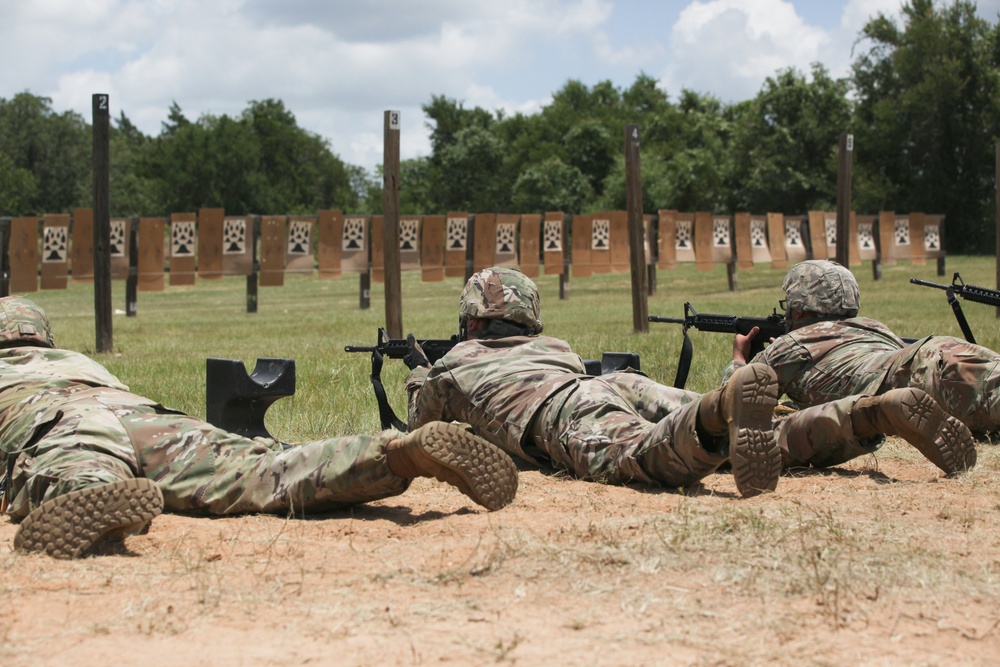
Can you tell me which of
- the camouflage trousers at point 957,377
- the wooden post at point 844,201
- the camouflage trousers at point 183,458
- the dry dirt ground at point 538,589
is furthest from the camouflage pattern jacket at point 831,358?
the wooden post at point 844,201

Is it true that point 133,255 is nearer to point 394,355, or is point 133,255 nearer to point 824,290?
point 394,355

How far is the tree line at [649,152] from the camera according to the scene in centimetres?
3728

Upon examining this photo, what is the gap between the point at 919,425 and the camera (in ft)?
16.0

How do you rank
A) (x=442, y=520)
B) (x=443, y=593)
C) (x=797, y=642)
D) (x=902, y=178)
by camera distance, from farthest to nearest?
(x=902, y=178) → (x=442, y=520) → (x=443, y=593) → (x=797, y=642)

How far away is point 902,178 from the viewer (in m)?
38.3

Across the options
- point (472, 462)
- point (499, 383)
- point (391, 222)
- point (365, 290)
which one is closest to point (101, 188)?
point (391, 222)

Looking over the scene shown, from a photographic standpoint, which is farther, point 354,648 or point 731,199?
point 731,199

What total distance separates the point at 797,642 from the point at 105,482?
8.14 ft

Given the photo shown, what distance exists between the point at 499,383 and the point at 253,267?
15.7 metres

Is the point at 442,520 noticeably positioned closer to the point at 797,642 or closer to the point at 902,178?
the point at 797,642

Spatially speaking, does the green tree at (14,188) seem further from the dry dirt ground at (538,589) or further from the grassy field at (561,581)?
the dry dirt ground at (538,589)

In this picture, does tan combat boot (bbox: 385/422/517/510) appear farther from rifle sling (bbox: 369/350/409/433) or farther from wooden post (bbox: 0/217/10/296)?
wooden post (bbox: 0/217/10/296)

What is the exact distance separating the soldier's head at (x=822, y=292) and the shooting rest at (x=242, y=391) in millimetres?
2782

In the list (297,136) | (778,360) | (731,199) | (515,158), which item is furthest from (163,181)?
(778,360)
